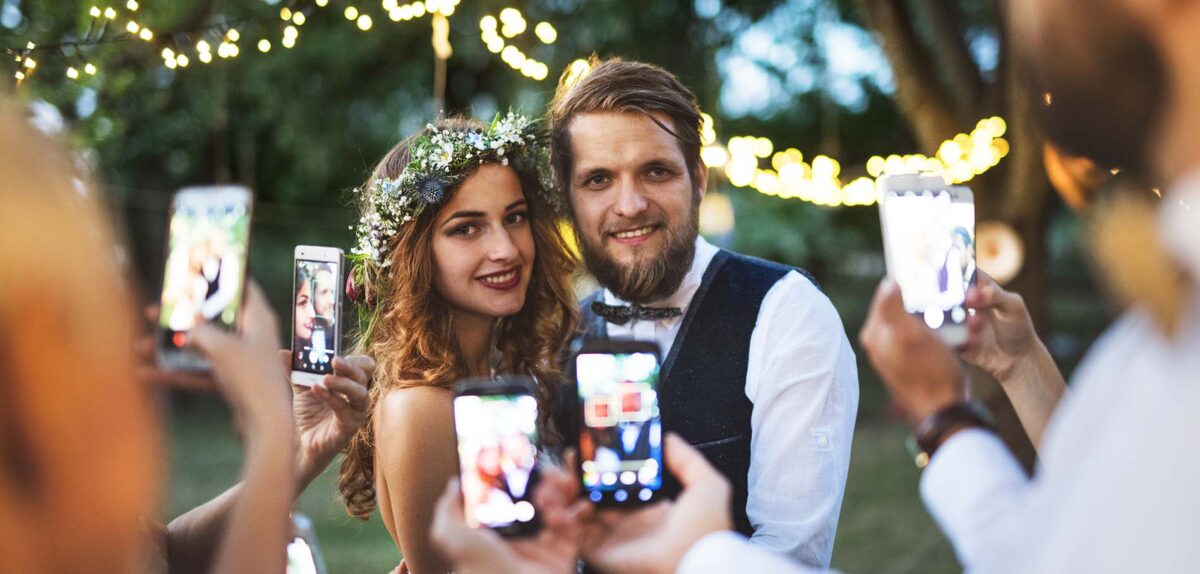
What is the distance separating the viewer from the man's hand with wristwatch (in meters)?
1.51

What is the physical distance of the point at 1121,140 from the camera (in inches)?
40.6

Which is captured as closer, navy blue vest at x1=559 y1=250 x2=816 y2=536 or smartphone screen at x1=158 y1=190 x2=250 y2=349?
smartphone screen at x1=158 y1=190 x2=250 y2=349

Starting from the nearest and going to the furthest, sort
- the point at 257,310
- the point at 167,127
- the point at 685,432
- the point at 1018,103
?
the point at 257,310 → the point at 685,432 → the point at 1018,103 → the point at 167,127

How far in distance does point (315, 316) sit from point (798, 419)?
116cm

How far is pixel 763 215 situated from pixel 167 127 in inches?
280

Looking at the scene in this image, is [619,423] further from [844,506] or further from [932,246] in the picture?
[844,506]

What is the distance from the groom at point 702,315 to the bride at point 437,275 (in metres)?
0.16

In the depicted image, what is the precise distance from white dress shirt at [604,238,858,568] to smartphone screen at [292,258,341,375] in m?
1.01

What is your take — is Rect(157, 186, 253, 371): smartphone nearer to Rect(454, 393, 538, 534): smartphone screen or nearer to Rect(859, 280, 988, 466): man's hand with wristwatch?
Rect(454, 393, 538, 534): smartphone screen

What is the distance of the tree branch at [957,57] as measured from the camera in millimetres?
6676

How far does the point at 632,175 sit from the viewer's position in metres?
2.67

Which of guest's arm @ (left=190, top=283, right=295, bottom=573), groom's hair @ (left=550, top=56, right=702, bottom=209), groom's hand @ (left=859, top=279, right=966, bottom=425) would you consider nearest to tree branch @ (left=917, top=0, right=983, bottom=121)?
groom's hair @ (left=550, top=56, right=702, bottom=209)

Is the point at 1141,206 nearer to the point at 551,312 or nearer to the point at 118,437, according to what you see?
the point at 118,437

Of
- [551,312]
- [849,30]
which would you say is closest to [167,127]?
[849,30]
